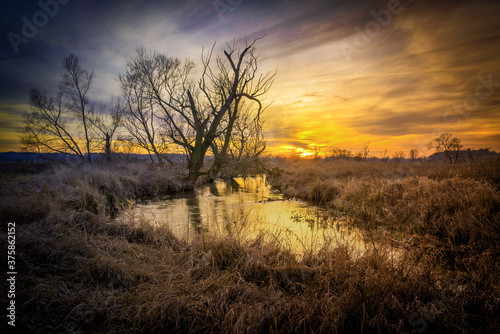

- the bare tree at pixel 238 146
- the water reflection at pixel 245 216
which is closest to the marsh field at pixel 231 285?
the water reflection at pixel 245 216

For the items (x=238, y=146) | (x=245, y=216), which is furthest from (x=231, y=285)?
(x=238, y=146)

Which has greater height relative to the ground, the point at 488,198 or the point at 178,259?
the point at 488,198

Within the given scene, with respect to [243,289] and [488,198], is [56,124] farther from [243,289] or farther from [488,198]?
[488,198]

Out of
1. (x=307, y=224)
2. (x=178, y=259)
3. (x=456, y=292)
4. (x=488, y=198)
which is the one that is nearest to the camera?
(x=456, y=292)

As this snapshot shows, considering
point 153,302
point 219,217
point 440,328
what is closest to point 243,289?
point 153,302

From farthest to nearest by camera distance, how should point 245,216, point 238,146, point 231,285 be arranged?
point 238,146 < point 245,216 < point 231,285

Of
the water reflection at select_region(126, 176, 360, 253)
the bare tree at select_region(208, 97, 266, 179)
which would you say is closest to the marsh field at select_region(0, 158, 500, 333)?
the water reflection at select_region(126, 176, 360, 253)

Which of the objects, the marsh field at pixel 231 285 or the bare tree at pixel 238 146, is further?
the bare tree at pixel 238 146

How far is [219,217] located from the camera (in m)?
7.87

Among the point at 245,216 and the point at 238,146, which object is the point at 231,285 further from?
the point at 238,146

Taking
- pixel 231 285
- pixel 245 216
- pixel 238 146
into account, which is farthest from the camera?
pixel 238 146

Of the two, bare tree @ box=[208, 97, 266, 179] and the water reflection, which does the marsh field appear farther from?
bare tree @ box=[208, 97, 266, 179]

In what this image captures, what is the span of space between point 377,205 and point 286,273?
643 cm

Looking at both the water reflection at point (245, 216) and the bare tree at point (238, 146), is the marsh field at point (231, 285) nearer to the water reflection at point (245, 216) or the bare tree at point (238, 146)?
the water reflection at point (245, 216)
